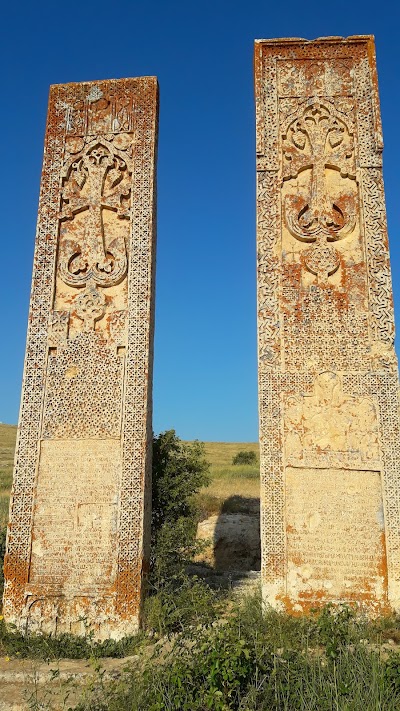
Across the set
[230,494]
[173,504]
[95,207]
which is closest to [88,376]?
[173,504]

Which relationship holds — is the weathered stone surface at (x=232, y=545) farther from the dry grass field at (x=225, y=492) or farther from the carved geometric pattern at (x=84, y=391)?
the carved geometric pattern at (x=84, y=391)

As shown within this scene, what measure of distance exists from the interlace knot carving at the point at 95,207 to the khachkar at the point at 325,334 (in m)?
1.62

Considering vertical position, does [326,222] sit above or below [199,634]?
above

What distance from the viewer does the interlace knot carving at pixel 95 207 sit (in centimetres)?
648

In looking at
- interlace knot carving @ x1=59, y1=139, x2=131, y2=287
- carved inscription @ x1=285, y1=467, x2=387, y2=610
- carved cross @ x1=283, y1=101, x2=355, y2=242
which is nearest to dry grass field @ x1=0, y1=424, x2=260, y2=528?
interlace knot carving @ x1=59, y1=139, x2=131, y2=287

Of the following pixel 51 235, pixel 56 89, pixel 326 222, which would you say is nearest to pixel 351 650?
pixel 326 222

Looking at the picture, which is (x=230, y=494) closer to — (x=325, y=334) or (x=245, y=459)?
(x=325, y=334)

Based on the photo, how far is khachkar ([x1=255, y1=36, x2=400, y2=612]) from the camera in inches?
221

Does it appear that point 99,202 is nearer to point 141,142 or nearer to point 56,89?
point 141,142

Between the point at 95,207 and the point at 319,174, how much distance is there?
105 inches

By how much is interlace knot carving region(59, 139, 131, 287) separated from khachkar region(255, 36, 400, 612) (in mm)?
1623

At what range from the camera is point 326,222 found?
649 cm

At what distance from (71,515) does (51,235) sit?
3174 mm

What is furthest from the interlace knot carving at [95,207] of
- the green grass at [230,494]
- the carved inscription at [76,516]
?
the green grass at [230,494]
